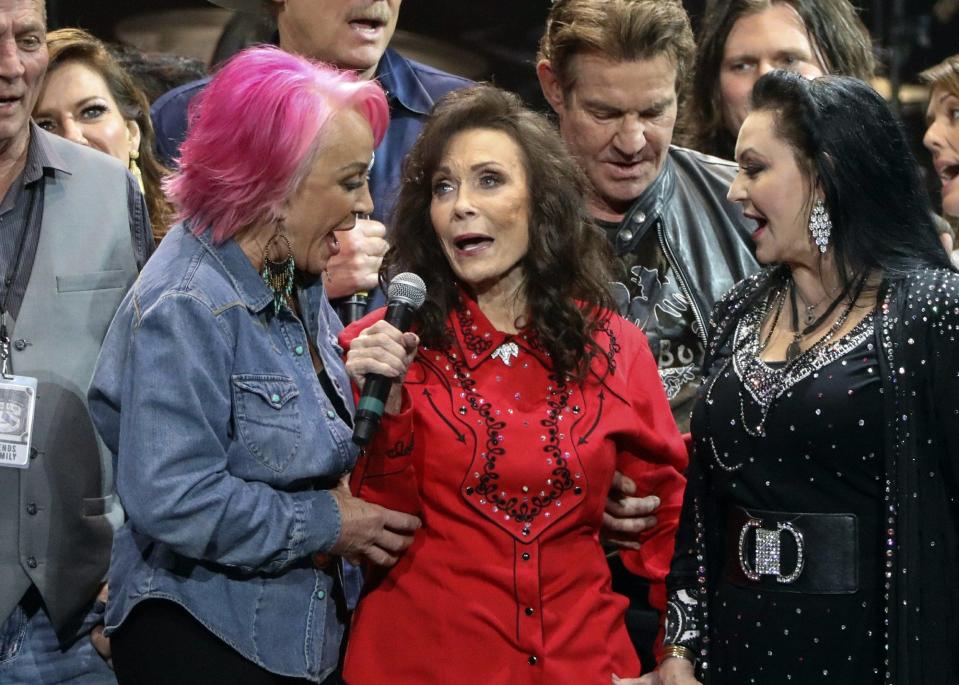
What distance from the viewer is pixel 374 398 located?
2.05 meters

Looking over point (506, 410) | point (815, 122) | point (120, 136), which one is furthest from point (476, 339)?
point (120, 136)

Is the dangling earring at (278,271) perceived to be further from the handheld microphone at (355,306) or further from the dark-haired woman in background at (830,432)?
the dark-haired woman in background at (830,432)

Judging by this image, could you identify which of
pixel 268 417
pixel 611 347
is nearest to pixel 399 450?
pixel 268 417

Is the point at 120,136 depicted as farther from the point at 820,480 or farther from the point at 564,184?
the point at 820,480

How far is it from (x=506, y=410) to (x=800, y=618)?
0.60m

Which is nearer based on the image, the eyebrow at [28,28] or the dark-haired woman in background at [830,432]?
the dark-haired woman in background at [830,432]

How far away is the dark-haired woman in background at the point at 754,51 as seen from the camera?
349cm

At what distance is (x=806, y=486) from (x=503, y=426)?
0.52m

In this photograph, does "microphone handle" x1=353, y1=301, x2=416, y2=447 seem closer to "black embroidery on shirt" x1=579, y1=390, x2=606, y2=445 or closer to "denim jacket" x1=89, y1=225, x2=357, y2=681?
"denim jacket" x1=89, y1=225, x2=357, y2=681

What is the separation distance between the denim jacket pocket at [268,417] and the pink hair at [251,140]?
9.8 inches

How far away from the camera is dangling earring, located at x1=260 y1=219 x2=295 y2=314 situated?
85.3 inches

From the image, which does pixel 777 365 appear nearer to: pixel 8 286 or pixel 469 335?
pixel 469 335

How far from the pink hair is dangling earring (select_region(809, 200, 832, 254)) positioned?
0.81 m

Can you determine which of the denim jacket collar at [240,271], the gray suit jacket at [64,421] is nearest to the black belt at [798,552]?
the denim jacket collar at [240,271]
